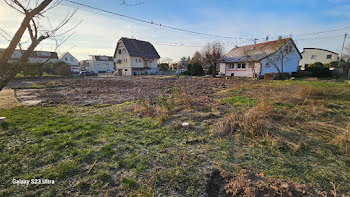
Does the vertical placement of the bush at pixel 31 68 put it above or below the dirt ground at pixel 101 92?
above

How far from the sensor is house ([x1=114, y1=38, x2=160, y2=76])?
104 ft

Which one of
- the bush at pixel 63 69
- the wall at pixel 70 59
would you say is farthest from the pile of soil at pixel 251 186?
the wall at pixel 70 59

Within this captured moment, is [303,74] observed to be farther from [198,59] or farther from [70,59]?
[70,59]

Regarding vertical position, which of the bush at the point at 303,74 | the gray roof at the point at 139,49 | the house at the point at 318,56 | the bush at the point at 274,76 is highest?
the gray roof at the point at 139,49

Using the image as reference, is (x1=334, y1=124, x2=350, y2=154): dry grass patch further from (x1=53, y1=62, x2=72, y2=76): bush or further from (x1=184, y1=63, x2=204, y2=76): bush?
(x1=53, y1=62, x2=72, y2=76): bush

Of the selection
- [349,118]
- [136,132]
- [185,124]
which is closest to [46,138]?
[136,132]

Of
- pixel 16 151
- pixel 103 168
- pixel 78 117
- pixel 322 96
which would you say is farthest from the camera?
pixel 322 96

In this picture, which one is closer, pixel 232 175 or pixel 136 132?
pixel 232 175

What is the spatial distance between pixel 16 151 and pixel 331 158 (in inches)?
250

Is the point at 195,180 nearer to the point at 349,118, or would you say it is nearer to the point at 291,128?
the point at 291,128

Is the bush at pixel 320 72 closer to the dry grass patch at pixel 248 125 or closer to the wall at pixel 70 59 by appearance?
the dry grass patch at pixel 248 125

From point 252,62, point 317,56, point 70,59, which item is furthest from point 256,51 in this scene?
point 70,59

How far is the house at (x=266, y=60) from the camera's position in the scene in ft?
62.7

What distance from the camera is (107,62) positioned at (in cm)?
5447
